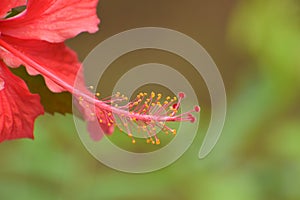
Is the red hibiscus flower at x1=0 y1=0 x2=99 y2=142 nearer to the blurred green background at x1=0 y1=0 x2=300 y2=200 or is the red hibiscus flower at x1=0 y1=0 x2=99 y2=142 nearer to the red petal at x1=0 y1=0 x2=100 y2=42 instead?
the red petal at x1=0 y1=0 x2=100 y2=42

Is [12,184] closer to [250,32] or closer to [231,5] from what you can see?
[250,32]

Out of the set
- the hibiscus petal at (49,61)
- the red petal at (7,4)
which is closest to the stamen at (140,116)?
the hibiscus petal at (49,61)

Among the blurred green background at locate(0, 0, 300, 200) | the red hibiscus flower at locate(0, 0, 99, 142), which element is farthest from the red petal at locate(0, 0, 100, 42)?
the blurred green background at locate(0, 0, 300, 200)

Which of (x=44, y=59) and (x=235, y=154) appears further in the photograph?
(x=235, y=154)

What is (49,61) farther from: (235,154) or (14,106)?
(235,154)

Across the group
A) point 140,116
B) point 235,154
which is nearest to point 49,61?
point 140,116

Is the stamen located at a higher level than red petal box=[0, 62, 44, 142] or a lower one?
higher
